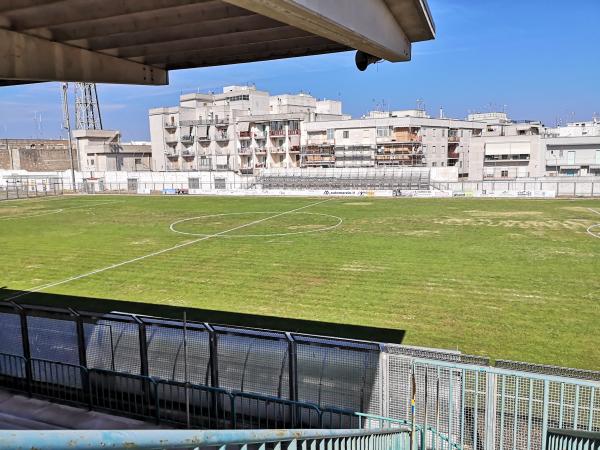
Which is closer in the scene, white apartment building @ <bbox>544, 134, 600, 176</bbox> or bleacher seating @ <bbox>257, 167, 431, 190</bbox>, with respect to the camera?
bleacher seating @ <bbox>257, 167, 431, 190</bbox>

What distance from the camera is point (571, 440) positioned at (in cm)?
604

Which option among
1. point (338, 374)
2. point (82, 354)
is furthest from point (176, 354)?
point (338, 374)

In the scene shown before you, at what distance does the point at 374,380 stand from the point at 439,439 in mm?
1362

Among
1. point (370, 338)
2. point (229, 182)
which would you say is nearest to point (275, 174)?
point (229, 182)

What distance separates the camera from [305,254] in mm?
27109

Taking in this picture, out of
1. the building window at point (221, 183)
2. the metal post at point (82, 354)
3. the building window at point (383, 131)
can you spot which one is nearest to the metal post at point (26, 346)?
the metal post at point (82, 354)

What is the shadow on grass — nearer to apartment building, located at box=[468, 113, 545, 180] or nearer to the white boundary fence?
the white boundary fence

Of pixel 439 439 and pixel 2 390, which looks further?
pixel 2 390

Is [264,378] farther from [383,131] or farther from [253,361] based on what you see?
[383,131]

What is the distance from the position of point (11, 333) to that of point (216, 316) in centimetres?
720

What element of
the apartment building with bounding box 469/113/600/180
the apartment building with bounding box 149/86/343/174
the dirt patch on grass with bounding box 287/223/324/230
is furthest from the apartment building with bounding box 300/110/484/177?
the dirt patch on grass with bounding box 287/223/324/230

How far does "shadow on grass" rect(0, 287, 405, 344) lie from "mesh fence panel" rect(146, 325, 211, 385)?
20.4ft

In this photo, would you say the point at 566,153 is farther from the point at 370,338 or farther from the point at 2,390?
the point at 2,390

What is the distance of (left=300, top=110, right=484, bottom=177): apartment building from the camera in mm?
86625
